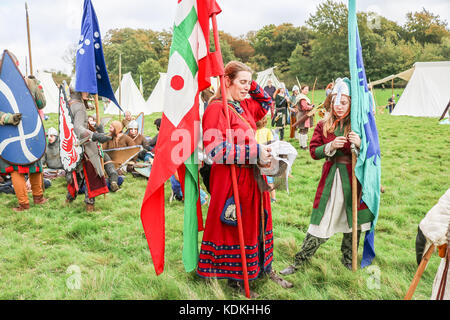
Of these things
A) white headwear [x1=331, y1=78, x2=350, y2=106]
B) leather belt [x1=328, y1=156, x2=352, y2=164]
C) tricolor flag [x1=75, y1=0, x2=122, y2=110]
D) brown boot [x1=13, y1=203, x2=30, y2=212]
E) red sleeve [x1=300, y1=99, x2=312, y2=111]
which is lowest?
brown boot [x1=13, y1=203, x2=30, y2=212]

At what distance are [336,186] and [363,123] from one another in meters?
0.57

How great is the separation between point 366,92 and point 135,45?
109 ft

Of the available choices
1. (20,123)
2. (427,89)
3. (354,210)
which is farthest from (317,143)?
(427,89)

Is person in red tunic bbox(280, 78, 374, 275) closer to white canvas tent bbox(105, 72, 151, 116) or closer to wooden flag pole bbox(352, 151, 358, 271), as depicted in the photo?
wooden flag pole bbox(352, 151, 358, 271)

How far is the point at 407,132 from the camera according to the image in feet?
36.2

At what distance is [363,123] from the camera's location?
8.85 ft

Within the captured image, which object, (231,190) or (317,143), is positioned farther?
(317,143)

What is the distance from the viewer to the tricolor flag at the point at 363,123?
259cm

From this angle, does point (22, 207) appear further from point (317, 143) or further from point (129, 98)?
point (129, 98)

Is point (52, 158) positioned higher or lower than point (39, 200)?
higher

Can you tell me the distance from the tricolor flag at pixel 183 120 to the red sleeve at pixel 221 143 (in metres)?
0.12

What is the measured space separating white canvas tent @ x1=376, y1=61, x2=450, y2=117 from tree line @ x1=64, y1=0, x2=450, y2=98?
9.51 metres

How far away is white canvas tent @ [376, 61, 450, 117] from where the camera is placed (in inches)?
603

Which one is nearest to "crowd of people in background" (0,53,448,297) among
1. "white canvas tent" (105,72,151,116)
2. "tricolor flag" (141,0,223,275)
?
"tricolor flag" (141,0,223,275)
